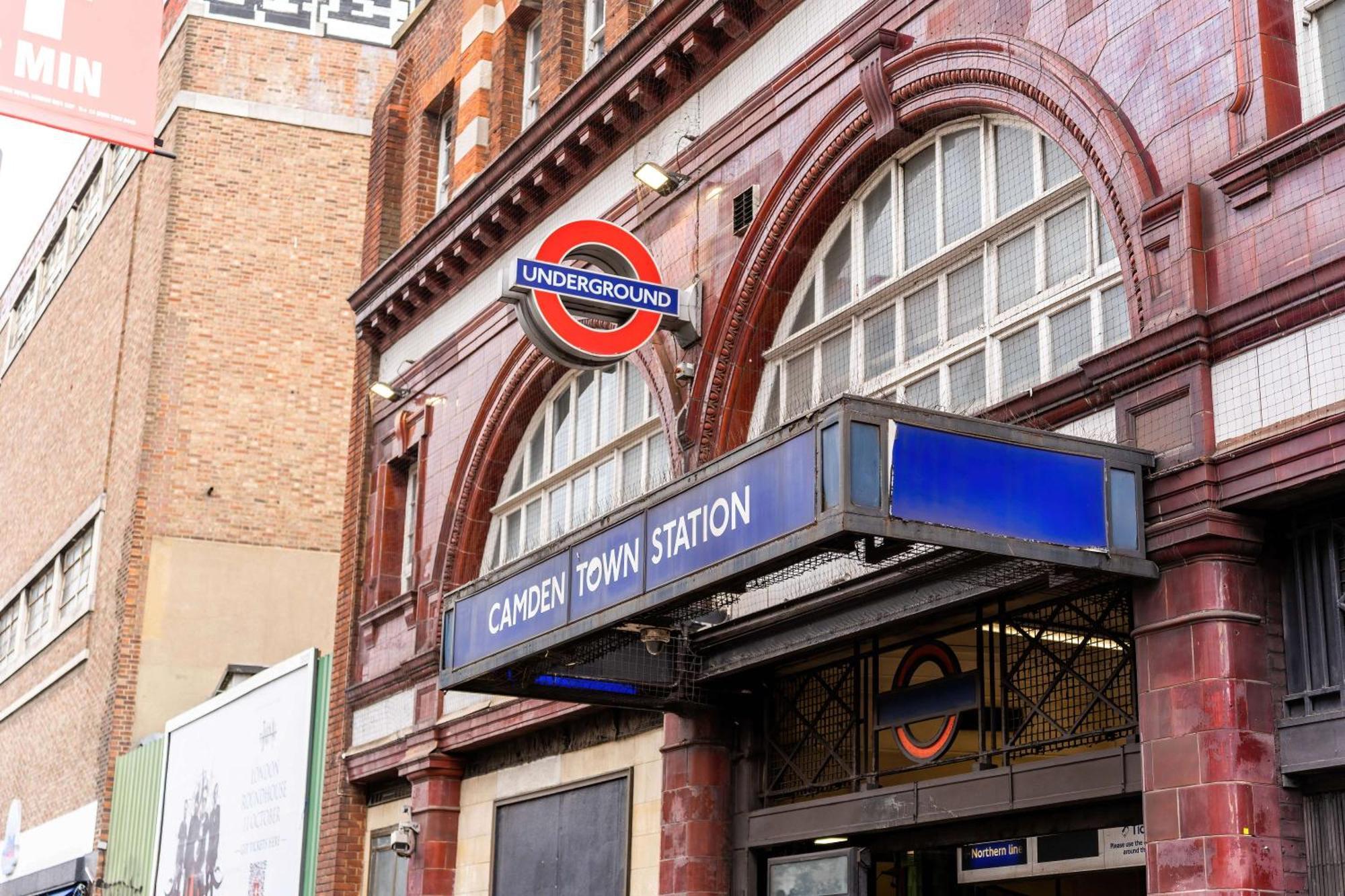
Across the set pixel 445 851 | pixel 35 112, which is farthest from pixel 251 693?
pixel 35 112

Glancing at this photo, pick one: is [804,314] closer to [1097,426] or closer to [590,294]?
[590,294]

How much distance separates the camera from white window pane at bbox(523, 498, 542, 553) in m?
19.3

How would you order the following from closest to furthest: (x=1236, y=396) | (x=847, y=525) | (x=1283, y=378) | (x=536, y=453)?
(x=847, y=525) < (x=1283, y=378) < (x=1236, y=396) < (x=536, y=453)

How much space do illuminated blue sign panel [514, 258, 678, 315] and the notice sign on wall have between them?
9.35 meters

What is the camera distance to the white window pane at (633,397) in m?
17.6

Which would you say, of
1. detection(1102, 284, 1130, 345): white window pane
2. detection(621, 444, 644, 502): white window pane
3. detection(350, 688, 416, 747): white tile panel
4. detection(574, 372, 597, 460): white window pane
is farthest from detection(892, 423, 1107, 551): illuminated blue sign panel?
detection(350, 688, 416, 747): white tile panel

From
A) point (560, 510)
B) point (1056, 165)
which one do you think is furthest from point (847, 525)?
point (560, 510)

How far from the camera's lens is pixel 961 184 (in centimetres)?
1366

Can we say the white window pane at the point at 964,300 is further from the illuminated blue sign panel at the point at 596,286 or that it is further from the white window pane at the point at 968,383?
the illuminated blue sign panel at the point at 596,286

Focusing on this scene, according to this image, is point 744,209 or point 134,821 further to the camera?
point 134,821

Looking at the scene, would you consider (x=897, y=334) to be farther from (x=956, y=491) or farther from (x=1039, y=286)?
(x=956, y=491)

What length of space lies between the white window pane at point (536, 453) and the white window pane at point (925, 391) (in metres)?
6.45

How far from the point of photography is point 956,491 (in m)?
10.0

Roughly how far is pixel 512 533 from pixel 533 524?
0.51 meters
